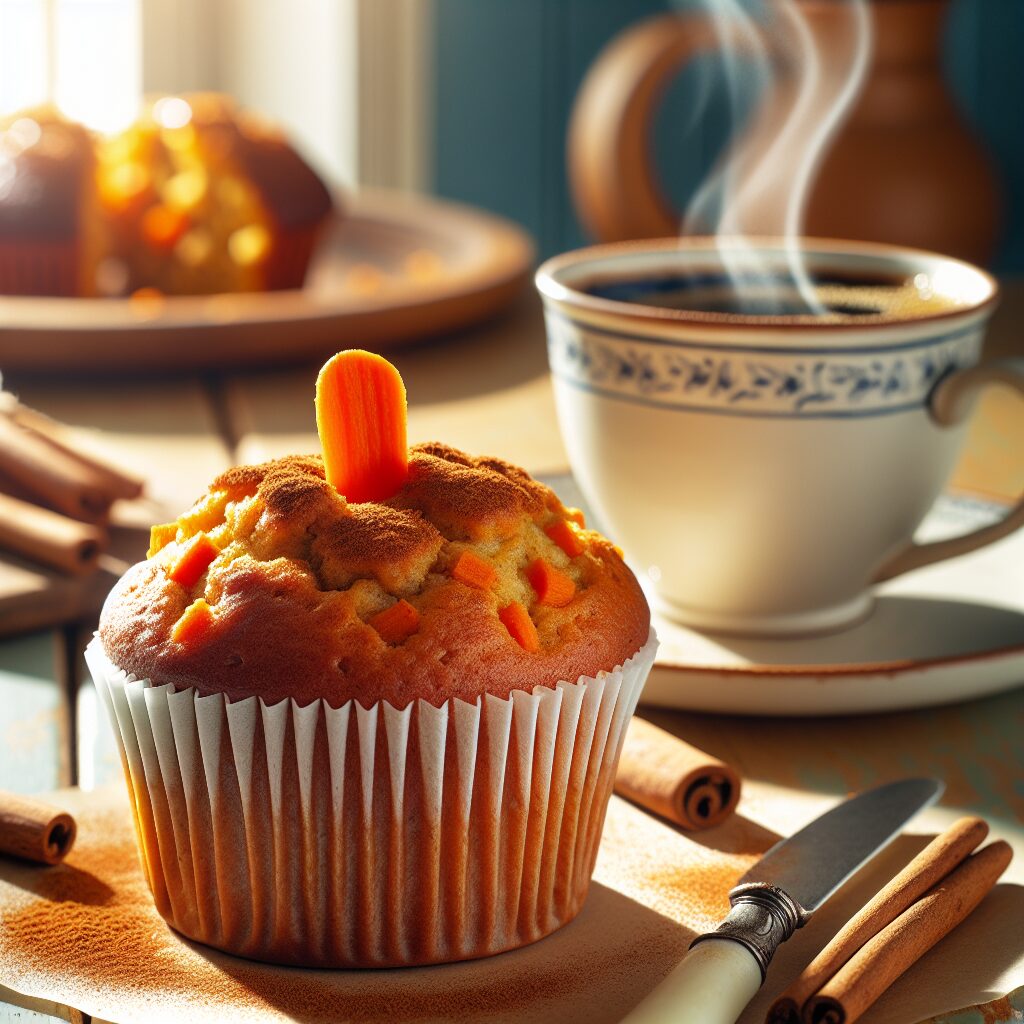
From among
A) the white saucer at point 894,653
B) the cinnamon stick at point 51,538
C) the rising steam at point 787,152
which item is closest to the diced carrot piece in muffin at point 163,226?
the rising steam at point 787,152

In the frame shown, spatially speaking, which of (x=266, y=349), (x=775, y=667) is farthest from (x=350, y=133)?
(x=775, y=667)

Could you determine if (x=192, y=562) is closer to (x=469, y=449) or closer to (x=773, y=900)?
(x=773, y=900)

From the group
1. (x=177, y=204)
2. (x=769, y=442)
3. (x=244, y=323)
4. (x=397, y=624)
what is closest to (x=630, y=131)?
(x=177, y=204)

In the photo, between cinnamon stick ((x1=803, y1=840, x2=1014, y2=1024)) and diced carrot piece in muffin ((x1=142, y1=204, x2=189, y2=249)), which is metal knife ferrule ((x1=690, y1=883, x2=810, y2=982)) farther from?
diced carrot piece in muffin ((x1=142, y1=204, x2=189, y2=249))

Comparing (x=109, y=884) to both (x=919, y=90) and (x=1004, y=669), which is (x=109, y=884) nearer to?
(x=1004, y=669)

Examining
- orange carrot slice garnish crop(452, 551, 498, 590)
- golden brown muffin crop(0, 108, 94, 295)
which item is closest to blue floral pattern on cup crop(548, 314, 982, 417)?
orange carrot slice garnish crop(452, 551, 498, 590)
